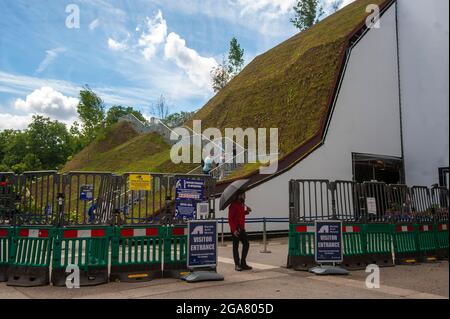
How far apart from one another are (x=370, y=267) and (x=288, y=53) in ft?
100

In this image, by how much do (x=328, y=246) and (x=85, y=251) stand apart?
5.28 meters

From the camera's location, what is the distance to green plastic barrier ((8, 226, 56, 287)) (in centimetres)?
769

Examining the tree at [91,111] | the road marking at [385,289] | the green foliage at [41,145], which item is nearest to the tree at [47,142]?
the green foliage at [41,145]

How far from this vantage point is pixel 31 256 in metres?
7.88

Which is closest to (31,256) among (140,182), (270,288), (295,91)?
(140,182)

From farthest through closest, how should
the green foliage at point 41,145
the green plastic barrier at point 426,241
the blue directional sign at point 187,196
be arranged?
the green foliage at point 41,145 → the green plastic barrier at point 426,241 → the blue directional sign at point 187,196

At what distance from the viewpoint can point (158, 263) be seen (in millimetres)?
8398

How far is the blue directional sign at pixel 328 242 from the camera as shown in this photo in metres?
9.05

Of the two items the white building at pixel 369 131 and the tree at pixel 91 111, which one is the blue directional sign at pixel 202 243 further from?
the tree at pixel 91 111

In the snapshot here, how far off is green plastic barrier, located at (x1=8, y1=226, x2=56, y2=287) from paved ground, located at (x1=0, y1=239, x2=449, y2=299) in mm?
251

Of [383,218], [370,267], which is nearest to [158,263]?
[370,267]

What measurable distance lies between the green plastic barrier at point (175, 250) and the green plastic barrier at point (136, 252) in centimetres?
12

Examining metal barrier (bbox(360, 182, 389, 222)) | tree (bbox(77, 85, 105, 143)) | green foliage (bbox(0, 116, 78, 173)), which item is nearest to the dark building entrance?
metal barrier (bbox(360, 182, 389, 222))

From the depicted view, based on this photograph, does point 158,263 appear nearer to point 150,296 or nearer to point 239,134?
point 150,296
